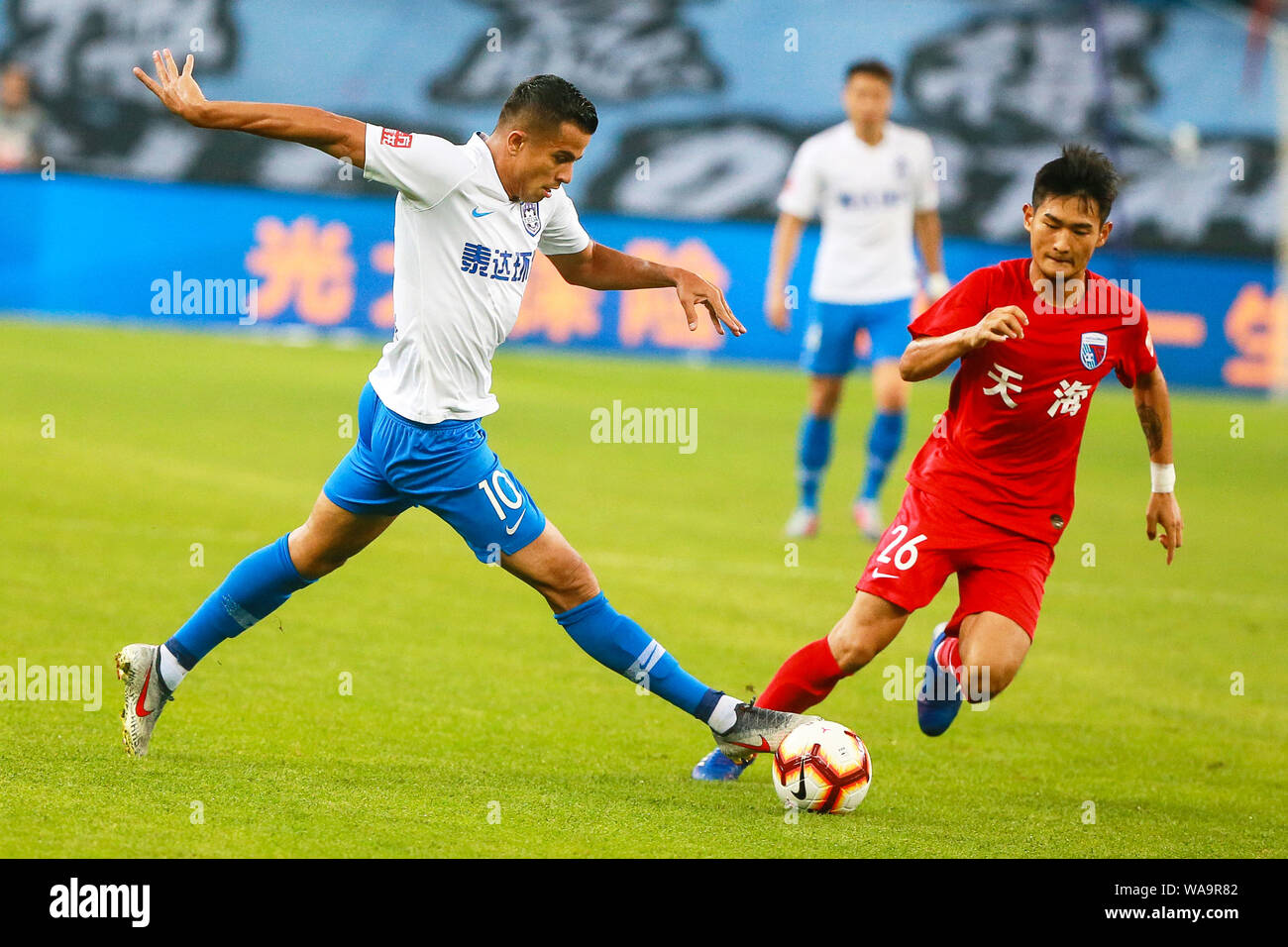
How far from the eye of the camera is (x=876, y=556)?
17.4 feet

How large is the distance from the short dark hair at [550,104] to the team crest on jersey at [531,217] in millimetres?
269

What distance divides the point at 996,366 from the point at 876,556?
27.7 inches

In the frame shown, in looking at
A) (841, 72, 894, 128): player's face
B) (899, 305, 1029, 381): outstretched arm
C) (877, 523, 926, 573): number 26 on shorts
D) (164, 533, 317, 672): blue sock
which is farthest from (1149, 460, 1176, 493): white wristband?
(841, 72, 894, 128): player's face

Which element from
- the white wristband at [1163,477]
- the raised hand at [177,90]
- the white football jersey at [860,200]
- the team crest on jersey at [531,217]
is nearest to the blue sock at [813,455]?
the white football jersey at [860,200]

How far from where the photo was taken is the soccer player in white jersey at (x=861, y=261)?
10219mm

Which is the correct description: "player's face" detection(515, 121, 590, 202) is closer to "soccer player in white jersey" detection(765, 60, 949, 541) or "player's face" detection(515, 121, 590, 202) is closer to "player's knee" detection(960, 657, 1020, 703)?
"player's knee" detection(960, 657, 1020, 703)

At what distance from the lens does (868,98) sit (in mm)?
10289

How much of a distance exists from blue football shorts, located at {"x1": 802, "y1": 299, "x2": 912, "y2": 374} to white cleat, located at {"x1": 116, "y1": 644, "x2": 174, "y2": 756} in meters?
5.75

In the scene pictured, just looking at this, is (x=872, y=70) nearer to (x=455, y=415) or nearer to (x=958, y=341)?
(x=958, y=341)

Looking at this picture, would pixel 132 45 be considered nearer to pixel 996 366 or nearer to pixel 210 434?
pixel 210 434

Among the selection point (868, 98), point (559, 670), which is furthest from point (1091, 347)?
point (868, 98)

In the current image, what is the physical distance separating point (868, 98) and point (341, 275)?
1096 centimetres

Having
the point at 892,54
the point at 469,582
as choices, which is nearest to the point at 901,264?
the point at 469,582

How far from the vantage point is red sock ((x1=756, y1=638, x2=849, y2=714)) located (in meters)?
5.29
